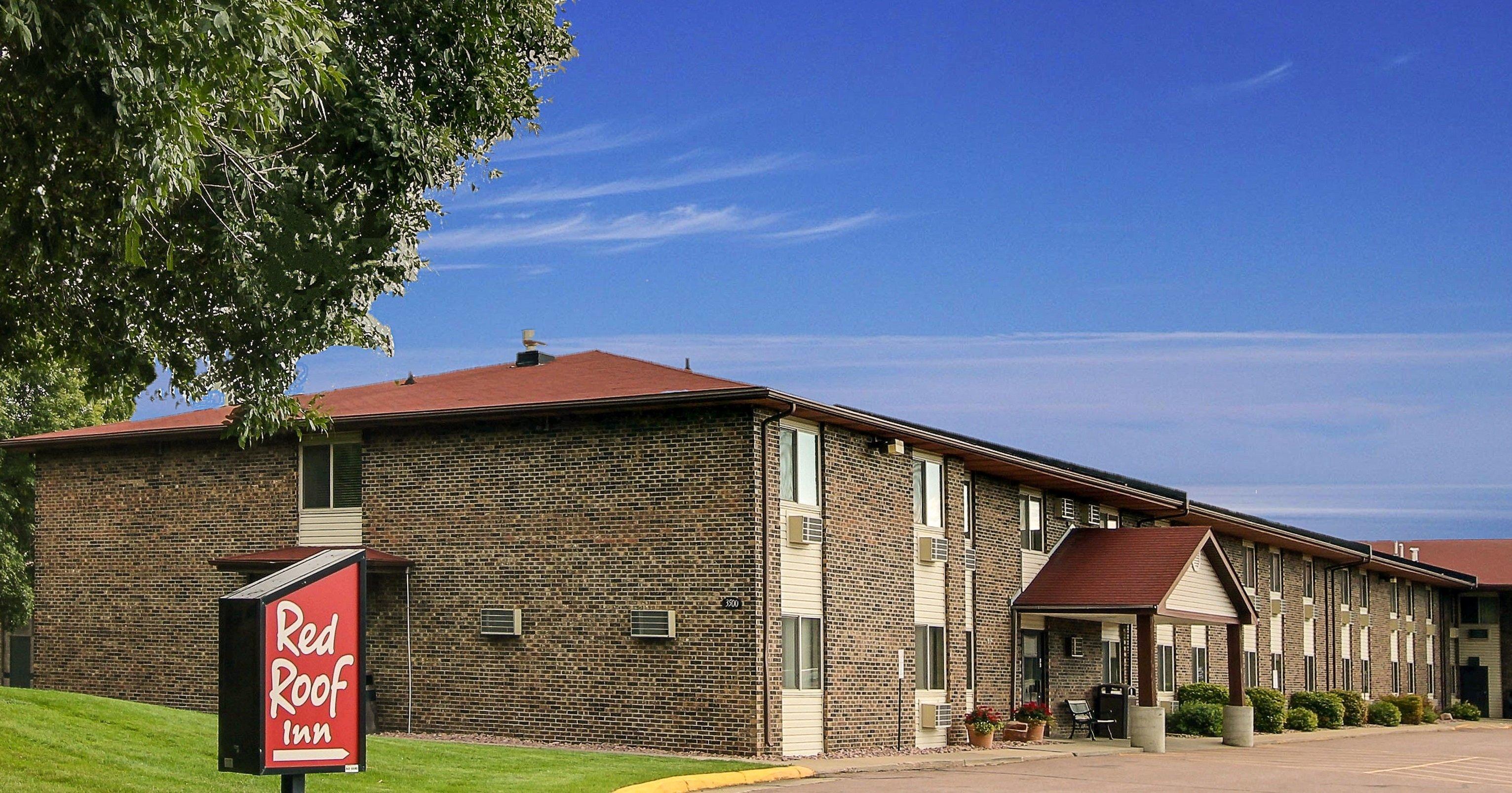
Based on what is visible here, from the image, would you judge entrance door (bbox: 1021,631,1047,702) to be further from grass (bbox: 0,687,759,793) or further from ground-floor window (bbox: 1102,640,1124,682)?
grass (bbox: 0,687,759,793)

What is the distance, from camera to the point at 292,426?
61.4 ft

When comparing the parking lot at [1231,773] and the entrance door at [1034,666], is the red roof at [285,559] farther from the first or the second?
the entrance door at [1034,666]

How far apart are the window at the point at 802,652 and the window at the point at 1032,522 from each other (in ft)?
32.5

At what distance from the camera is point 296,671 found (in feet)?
31.4

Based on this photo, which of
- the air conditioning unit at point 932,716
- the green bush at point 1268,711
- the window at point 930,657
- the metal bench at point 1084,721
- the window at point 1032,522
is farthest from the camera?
the green bush at point 1268,711

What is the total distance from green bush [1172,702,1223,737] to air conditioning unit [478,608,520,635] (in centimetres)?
2048

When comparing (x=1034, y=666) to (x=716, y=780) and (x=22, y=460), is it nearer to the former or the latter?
(x=716, y=780)

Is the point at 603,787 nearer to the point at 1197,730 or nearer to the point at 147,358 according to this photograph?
the point at 147,358

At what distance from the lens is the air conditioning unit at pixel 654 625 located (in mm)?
25172

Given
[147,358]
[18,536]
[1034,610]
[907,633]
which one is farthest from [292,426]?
[18,536]

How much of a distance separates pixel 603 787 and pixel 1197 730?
25.4 meters

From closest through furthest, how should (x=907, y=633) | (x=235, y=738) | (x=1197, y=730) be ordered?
(x=235, y=738)
(x=907, y=633)
(x=1197, y=730)

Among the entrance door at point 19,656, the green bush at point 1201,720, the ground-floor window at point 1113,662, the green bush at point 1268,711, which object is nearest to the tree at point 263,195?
the ground-floor window at point 1113,662

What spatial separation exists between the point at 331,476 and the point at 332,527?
92cm
